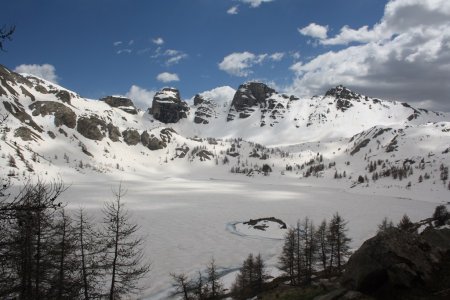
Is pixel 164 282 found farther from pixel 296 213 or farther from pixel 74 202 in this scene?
pixel 74 202

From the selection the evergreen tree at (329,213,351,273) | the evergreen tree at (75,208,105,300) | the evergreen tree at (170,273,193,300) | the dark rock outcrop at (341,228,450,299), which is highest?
the dark rock outcrop at (341,228,450,299)

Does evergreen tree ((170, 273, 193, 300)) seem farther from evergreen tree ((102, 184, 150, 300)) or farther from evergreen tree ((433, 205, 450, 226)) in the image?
evergreen tree ((433, 205, 450, 226))

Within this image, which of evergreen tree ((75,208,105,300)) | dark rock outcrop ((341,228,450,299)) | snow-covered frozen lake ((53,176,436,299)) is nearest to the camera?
dark rock outcrop ((341,228,450,299))

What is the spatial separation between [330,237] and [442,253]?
35.7 m

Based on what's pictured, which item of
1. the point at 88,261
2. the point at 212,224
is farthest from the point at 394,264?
the point at 212,224

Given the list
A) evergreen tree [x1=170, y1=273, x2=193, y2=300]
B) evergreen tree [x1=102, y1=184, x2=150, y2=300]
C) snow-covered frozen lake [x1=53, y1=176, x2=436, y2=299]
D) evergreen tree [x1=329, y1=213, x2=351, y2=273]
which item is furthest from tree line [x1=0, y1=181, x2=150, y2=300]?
evergreen tree [x1=329, y1=213, x2=351, y2=273]

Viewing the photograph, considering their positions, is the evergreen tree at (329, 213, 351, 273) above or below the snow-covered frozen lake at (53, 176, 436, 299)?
above

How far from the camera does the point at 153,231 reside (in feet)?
267

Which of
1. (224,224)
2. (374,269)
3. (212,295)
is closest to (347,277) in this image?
(374,269)

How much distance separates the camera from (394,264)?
16.5m

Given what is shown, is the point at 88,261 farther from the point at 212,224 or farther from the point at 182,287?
the point at 212,224

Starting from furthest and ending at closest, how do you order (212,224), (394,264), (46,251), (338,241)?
(212,224) → (338,241) → (46,251) → (394,264)

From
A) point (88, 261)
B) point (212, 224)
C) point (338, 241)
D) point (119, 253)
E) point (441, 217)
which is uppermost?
point (119, 253)

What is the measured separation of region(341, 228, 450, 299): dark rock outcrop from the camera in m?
16.1
